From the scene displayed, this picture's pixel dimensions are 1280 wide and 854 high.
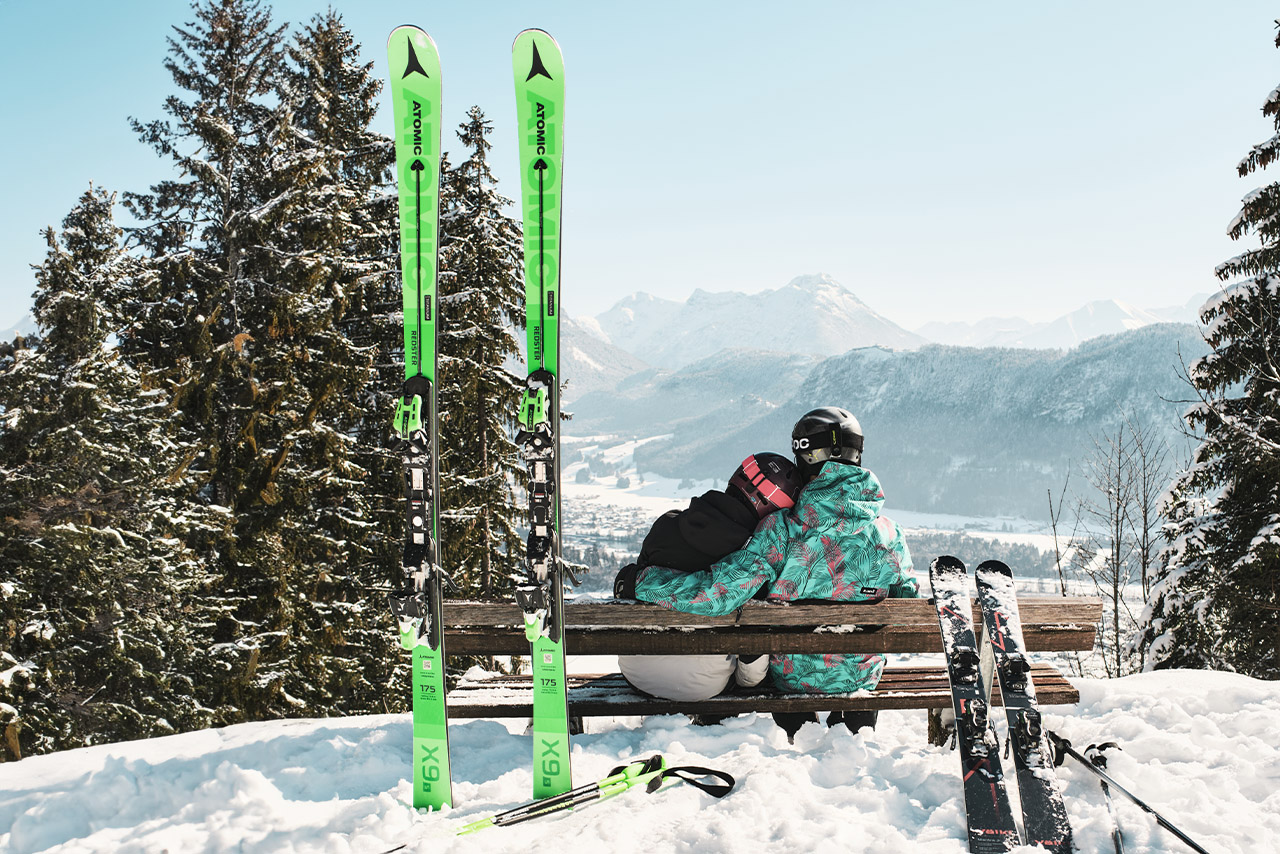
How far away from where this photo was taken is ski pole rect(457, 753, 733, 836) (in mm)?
3326

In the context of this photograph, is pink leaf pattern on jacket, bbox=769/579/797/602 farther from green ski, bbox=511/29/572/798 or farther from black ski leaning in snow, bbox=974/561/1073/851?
green ski, bbox=511/29/572/798

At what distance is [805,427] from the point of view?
4.21 meters

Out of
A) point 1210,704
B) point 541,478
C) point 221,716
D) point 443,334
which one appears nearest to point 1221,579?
point 1210,704

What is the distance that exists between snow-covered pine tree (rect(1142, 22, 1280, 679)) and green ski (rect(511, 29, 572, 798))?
1107cm

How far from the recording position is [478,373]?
14.4 meters

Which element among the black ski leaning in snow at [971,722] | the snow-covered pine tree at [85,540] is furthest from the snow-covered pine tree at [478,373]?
the black ski leaning in snow at [971,722]

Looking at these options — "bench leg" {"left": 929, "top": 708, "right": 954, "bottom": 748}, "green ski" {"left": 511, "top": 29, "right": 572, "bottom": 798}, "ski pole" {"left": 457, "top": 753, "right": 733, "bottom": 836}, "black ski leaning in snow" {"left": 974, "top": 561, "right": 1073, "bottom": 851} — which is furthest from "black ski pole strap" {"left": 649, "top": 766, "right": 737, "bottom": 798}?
"bench leg" {"left": 929, "top": 708, "right": 954, "bottom": 748}

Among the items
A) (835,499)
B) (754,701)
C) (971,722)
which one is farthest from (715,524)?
(971,722)

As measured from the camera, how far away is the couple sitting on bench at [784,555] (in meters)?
3.95

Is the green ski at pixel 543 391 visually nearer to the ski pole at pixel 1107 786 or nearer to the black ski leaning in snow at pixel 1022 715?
the black ski leaning in snow at pixel 1022 715

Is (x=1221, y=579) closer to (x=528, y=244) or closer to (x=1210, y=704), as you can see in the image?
(x=1210, y=704)

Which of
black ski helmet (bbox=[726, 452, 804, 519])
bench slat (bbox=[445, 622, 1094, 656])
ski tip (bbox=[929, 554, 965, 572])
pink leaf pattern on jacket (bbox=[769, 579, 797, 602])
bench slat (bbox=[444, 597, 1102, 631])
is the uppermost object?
black ski helmet (bbox=[726, 452, 804, 519])

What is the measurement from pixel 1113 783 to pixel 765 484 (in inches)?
76.0

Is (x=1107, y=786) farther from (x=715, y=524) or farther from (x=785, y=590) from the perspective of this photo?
(x=715, y=524)
